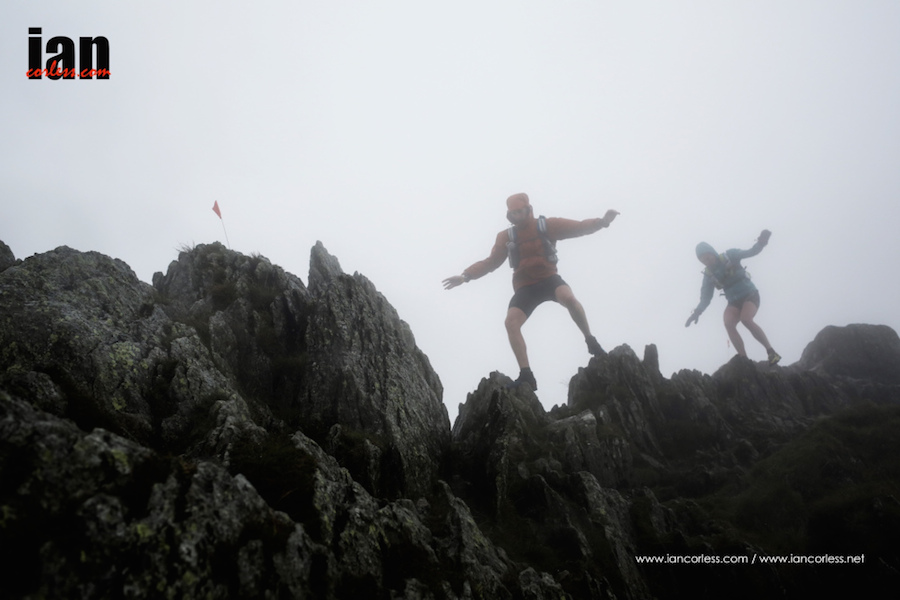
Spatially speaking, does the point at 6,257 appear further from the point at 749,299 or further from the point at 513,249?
the point at 749,299

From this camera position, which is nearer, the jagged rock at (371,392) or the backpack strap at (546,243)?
the jagged rock at (371,392)

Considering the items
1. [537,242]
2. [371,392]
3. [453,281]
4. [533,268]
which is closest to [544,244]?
[537,242]

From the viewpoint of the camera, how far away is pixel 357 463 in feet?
39.1

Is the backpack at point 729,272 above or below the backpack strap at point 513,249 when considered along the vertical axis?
below

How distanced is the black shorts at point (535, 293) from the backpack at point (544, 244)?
43.5 inches

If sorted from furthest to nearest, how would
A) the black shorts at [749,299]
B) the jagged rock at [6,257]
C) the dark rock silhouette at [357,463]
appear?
the black shorts at [749,299]
the jagged rock at [6,257]
the dark rock silhouette at [357,463]

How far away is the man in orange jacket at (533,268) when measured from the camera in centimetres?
1997

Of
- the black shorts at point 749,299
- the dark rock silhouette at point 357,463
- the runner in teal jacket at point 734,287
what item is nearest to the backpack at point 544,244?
the dark rock silhouette at point 357,463

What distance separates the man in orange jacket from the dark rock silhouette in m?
2.55

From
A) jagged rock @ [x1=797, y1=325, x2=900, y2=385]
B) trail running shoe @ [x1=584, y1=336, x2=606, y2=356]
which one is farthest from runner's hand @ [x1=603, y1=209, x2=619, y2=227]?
jagged rock @ [x1=797, y1=325, x2=900, y2=385]

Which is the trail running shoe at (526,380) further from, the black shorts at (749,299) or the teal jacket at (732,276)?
the black shorts at (749,299)

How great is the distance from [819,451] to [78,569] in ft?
65.9

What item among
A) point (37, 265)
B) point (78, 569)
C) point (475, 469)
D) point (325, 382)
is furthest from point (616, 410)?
point (37, 265)
